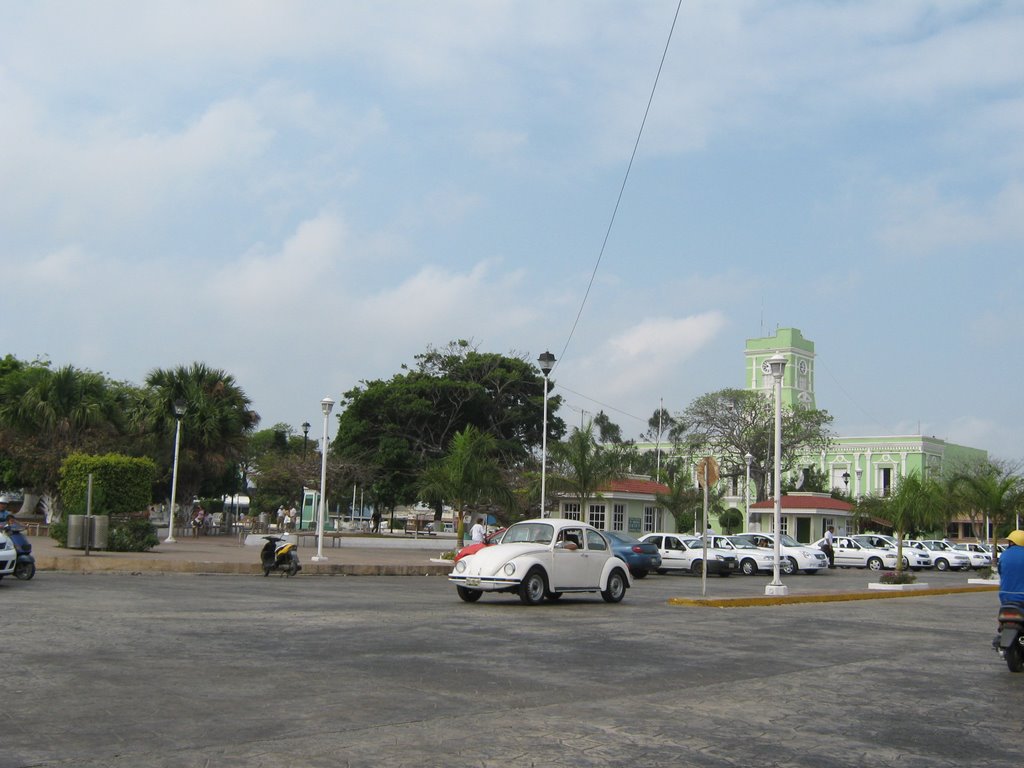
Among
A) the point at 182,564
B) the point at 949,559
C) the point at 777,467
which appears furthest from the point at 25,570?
the point at 949,559

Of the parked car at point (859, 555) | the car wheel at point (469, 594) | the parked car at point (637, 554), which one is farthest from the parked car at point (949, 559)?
the car wheel at point (469, 594)

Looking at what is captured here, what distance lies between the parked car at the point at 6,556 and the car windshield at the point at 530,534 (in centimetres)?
895

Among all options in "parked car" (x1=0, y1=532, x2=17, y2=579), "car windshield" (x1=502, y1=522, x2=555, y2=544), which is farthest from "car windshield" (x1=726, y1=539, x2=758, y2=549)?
"parked car" (x1=0, y1=532, x2=17, y2=579)

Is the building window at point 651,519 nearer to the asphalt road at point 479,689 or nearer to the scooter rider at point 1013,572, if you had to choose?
the asphalt road at point 479,689

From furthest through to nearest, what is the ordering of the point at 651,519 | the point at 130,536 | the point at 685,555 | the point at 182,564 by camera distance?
the point at 651,519 → the point at 685,555 → the point at 130,536 → the point at 182,564

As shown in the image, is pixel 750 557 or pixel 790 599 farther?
pixel 750 557

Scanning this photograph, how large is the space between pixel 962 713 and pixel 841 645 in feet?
15.9

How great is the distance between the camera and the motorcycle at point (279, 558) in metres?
25.2

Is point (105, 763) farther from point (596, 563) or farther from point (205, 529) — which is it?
point (205, 529)

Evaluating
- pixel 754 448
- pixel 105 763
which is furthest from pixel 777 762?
pixel 754 448

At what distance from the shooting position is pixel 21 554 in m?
20.3

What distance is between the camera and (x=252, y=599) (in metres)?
18.0

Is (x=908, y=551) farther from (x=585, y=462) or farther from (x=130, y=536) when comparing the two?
(x=130, y=536)

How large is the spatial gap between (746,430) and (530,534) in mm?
58815
